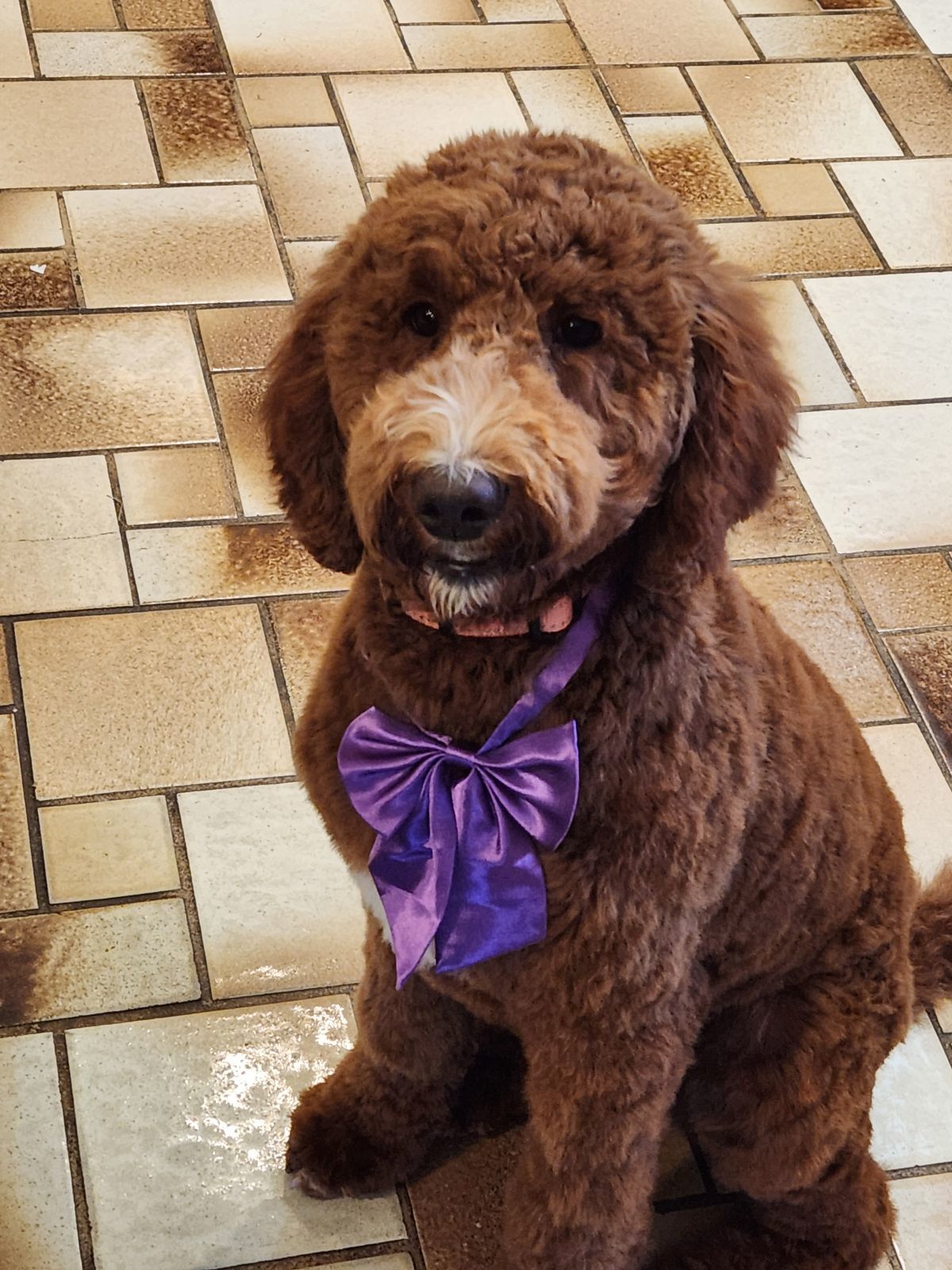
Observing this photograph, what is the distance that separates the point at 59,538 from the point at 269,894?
82cm

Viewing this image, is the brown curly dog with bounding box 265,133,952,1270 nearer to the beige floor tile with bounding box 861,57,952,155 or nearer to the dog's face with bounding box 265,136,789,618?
the dog's face with bounding box 265,136,789,618

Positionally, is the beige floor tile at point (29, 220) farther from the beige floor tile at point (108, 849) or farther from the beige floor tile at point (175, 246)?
the beige floor tile at point (108, 849)

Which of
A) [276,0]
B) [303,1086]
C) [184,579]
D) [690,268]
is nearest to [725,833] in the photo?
[690,268]

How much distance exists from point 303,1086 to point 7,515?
120 cm

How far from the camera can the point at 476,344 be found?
5.00 feet

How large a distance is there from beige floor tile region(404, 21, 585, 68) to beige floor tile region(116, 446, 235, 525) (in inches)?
55.6

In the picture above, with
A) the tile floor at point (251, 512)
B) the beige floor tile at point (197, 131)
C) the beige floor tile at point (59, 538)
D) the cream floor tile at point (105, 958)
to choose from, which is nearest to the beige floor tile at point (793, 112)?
the tile floor at point (251, 512)

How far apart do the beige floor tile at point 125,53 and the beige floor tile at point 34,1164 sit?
95.3 inches

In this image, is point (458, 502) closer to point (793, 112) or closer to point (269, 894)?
point (269, 894)

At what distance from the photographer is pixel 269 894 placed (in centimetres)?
249

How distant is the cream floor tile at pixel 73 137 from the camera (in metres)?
3.57

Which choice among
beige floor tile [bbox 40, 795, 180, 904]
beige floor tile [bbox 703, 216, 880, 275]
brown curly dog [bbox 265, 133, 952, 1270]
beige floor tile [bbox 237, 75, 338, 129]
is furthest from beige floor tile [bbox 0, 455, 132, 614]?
beige floor tile [bbox 703, 216, 880, 275]

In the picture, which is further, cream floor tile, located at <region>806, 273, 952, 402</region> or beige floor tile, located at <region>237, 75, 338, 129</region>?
beige floor tile, located at <region>237, 75, 338, 129</region>

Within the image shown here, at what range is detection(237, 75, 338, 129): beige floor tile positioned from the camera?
3.77m
